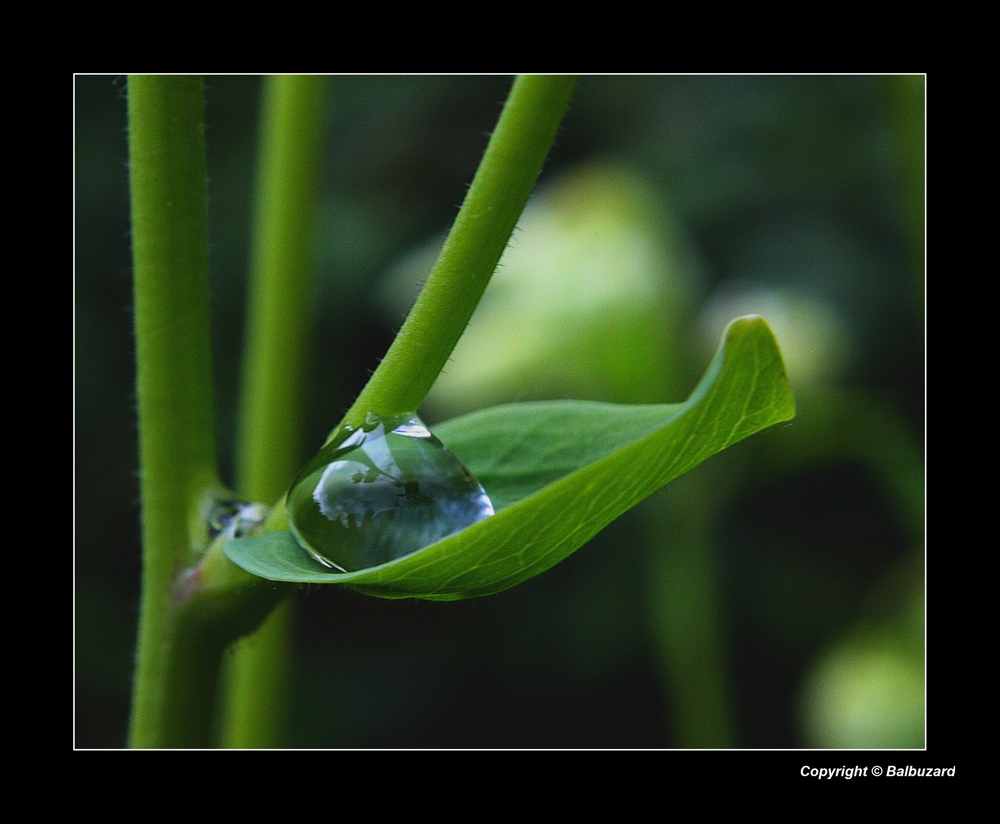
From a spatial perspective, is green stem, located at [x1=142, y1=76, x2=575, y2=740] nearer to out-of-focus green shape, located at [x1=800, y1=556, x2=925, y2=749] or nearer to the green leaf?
the green leaf

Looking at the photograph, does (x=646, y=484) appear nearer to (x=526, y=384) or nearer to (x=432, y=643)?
(x=526, y=384)

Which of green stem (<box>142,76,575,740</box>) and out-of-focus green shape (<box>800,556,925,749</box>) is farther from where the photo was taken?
out-of-focus green shape (<box>800,556,925,749</box>)

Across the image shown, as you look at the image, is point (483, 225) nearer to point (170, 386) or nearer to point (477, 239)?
point (477, 239)

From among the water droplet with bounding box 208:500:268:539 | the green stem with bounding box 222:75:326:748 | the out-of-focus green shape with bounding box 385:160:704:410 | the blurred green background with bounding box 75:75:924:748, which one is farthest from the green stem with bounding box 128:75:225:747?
the blurred green background with bounding box 75:75:924:748

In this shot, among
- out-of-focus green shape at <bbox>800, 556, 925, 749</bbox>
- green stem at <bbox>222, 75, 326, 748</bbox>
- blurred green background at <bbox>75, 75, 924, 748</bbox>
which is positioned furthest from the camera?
blurred green background at <bbox>75, 75, 924, 748</bbox>

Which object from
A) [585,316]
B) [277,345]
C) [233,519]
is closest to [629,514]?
[585,316]

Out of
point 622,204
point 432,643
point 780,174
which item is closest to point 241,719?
point 622,204

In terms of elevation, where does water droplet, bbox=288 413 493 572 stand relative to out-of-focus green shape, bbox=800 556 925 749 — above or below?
above
